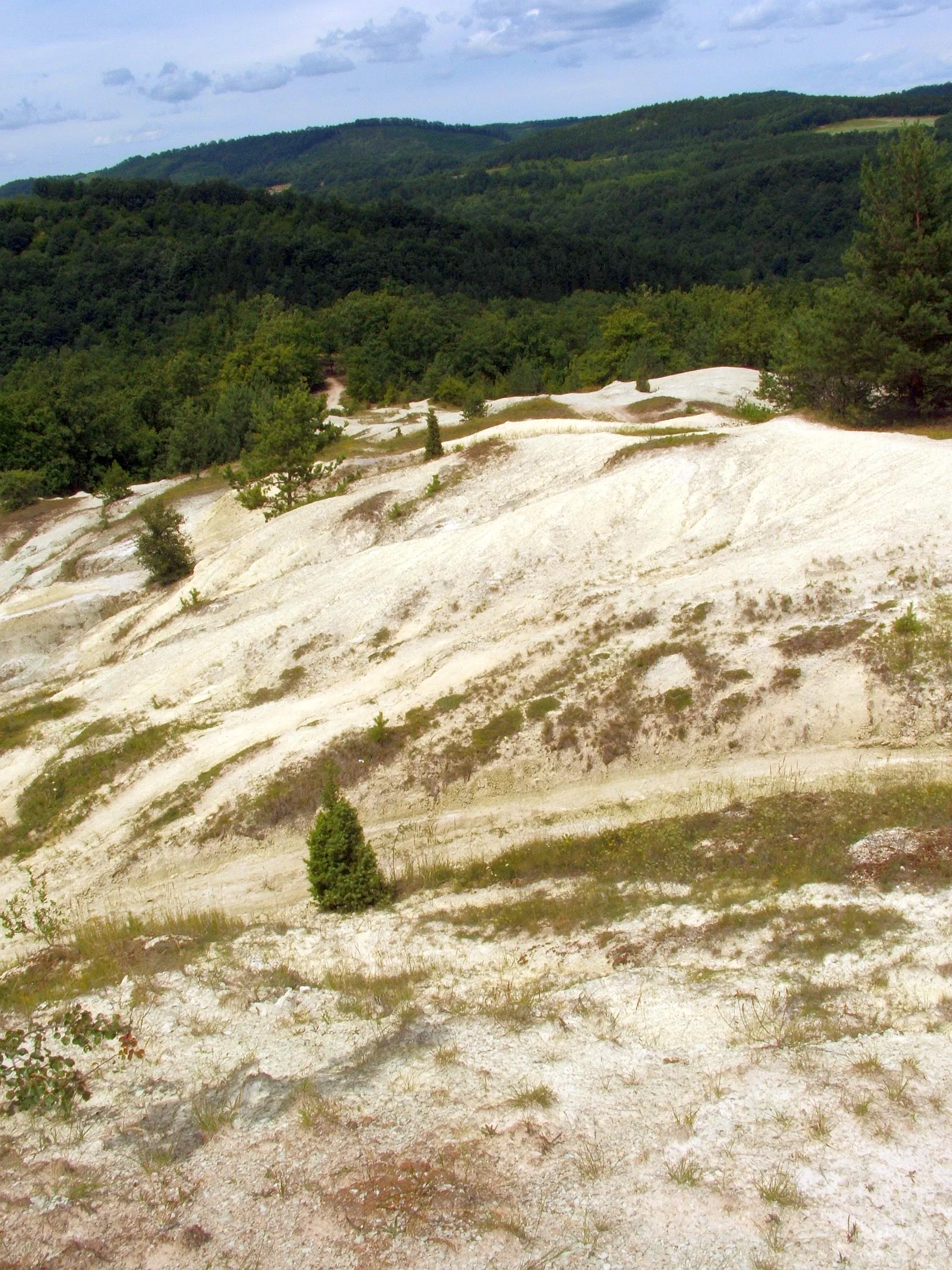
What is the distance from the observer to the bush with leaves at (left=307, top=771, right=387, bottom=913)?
50.5 ft

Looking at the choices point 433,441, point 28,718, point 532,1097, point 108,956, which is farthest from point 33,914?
point 433,441

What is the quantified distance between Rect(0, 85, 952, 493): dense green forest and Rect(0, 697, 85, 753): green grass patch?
19.7 m

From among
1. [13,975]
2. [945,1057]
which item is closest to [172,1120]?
[13,975]

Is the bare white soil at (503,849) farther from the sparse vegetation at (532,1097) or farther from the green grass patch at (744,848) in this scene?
the green grass patch at (744,848)

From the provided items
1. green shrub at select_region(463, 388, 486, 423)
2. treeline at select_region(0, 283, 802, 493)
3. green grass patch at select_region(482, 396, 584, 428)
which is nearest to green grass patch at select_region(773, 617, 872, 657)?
green grass patch at select_region(482, 396, 584, 428)

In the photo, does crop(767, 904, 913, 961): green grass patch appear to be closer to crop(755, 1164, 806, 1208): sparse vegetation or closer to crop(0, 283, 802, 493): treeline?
crop(755, 1164, 806, 1208): sparse vegetation

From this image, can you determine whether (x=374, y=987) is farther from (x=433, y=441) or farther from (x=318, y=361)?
(x=318, y=361)

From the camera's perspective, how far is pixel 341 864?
1550 centimetres

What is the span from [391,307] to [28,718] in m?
80.1

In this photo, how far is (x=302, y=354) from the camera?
281 ft

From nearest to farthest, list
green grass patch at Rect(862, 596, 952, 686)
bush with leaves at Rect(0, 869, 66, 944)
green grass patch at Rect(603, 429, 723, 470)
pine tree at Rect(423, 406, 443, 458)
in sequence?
bush with leaves at Rect(0, 869, 66, 944) → green grass patch at Rect(862, 596, 952, 686) → green grass patch at Rect(603, 429, 723, 470) → pine tree at Rect(423, 406, 443, 458)

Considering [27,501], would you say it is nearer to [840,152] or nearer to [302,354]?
[302,354]

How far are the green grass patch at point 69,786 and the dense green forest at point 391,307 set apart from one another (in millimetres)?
22693

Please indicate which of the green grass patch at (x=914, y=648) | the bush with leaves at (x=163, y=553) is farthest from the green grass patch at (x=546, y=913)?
the bush with leaves at (x=163, y=553)
